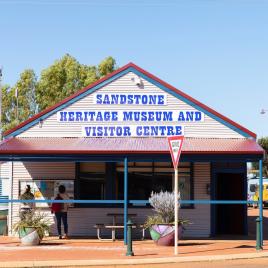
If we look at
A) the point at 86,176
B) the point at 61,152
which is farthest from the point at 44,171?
A: the point at 61,152

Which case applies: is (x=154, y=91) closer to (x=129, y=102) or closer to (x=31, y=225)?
(x=129, y=102)

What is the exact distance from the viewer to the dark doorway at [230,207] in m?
21.0

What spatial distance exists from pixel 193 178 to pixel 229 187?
2089mm

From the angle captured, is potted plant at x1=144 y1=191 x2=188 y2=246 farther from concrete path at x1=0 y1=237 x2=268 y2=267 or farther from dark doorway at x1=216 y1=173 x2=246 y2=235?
dark doorway at x1=216 y1=173 x2=246 y2=235

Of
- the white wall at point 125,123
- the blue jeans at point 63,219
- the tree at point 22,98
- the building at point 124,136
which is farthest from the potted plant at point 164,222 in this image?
the tree at point 22,98

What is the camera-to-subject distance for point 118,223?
63.9ft

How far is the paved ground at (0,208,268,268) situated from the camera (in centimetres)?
1390

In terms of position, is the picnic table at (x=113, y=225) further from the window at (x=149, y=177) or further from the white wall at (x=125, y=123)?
the white wall at (x=125, y=123)

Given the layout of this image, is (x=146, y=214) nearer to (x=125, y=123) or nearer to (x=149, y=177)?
(x=149, y=177)

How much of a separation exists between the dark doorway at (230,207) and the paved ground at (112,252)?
1.76 m

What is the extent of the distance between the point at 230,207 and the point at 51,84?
36.3 m

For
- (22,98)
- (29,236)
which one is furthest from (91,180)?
(22,98)

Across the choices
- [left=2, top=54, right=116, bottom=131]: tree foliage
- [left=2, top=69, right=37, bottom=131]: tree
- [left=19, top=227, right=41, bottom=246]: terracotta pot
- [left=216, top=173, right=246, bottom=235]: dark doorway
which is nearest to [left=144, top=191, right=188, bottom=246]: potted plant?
[left=19, top=227, right=41, bottom=246]: terracotta pot

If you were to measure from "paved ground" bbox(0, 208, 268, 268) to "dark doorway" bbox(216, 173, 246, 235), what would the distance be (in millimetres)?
1761
